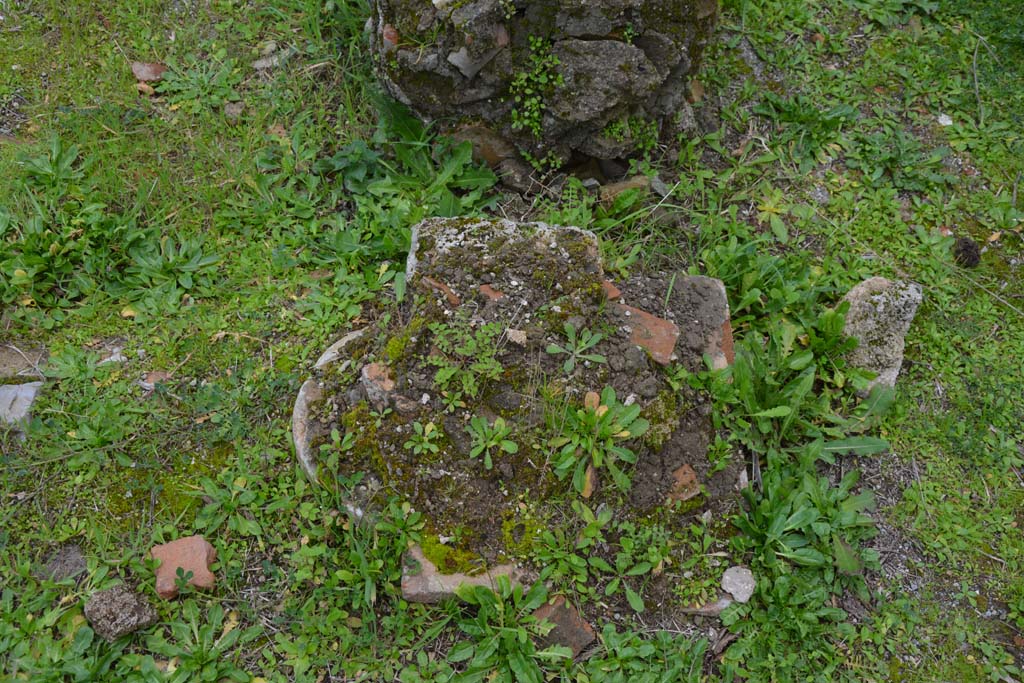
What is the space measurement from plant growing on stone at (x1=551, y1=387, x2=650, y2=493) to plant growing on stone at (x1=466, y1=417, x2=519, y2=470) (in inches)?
7.0

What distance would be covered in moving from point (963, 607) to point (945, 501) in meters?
0.45

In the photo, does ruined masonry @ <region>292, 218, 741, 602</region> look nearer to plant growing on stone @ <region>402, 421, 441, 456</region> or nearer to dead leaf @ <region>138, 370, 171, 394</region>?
plant growing on stone @ <region>402, 421, 441, 456</region>

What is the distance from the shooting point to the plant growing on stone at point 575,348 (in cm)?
302

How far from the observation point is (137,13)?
14.7 feet

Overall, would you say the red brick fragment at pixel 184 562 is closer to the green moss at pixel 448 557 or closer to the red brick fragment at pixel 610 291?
the green moss at pixel 448 557

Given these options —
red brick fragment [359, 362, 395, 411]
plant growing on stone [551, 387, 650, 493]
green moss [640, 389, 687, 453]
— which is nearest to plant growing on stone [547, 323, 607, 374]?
plant growing on stone [551, 387, 650, 493]

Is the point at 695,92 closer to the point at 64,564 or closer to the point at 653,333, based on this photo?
the point at 653,333

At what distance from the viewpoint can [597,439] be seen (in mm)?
2947

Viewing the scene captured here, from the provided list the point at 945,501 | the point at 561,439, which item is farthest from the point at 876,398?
the point at 561,439

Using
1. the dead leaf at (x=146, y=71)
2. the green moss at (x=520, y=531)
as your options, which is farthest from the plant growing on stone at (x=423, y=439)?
the dead leaf at (x=146, y=71)

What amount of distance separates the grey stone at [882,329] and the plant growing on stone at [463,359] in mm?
1731

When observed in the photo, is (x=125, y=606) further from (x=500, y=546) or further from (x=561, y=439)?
(x=561, y=439)

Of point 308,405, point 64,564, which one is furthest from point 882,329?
point 64,564

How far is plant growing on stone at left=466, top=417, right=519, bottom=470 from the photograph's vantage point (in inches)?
114
